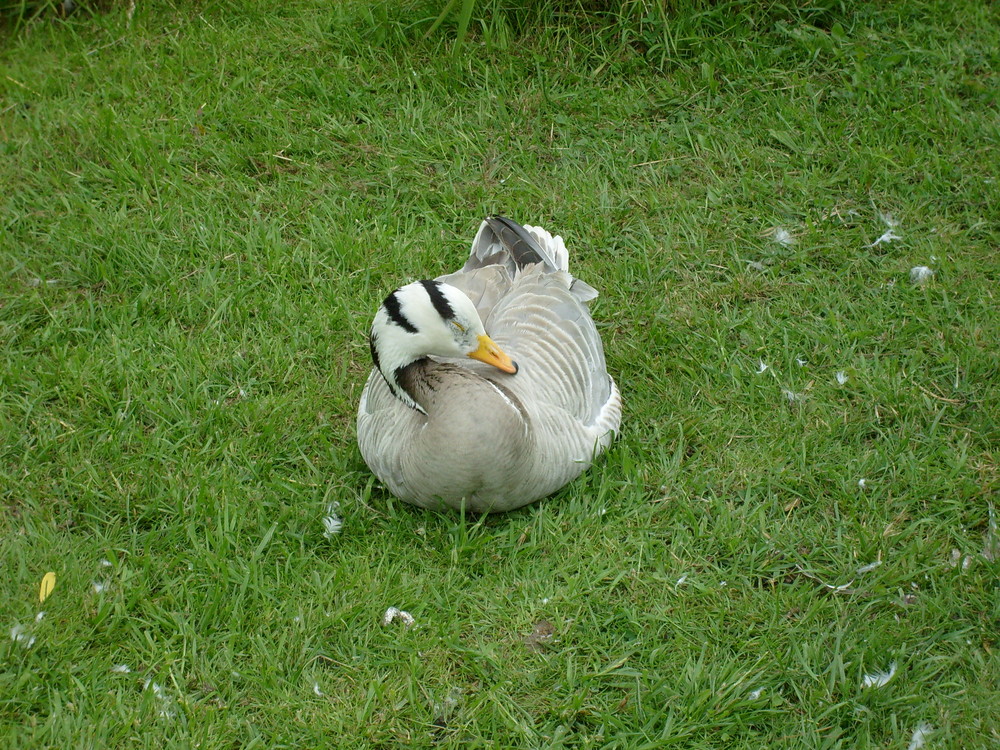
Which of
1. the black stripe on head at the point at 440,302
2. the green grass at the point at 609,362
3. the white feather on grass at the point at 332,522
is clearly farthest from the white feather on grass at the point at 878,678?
the white feather on grass at the point at 332,522

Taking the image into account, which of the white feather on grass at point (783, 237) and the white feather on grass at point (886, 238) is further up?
the white feather on grass at point (783, 237)

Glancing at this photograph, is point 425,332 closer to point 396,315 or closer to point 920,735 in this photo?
point 396,315

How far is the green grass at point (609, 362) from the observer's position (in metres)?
3.34

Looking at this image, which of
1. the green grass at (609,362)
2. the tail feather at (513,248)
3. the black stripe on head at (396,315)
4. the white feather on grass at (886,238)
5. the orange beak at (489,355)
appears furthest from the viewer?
the white feather on grass at (886,238)

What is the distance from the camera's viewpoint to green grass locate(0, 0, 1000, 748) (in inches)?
132

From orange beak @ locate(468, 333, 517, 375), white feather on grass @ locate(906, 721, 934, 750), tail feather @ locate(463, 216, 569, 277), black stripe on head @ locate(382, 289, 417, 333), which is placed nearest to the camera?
white feather on grass @ locate(906, 721, 934, 750)

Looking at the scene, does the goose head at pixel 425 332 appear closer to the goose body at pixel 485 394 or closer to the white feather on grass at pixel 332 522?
the goose body at pixel 485 394

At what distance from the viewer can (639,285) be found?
190 inches

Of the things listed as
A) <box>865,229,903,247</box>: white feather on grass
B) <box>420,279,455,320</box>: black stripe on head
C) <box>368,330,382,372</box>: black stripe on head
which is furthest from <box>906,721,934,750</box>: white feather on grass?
<box>865,229,903,247</box>: white feather on grass

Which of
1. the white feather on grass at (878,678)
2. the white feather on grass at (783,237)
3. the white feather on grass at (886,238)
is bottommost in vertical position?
the white feather on grass at (878,678)

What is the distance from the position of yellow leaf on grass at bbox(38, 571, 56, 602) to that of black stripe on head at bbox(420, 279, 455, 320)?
1.79 m

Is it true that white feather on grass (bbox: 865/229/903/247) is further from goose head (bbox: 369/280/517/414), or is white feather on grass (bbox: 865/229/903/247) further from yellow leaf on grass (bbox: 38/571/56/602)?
yellow leaf on grass (bbox: 38/571/56/602)

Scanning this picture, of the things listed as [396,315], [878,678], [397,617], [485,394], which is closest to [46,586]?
[397,617]

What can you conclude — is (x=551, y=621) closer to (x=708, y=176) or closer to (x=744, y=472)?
(x=744, y=472)
